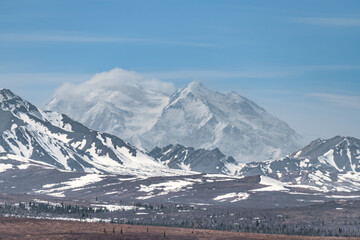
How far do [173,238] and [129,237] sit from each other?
926cm

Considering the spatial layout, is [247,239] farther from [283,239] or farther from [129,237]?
[129,237]

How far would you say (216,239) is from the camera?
19662cm

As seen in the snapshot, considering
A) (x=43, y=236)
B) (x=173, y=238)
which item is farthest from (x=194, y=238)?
(x=43, y=236)

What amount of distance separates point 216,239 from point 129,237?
742 inches

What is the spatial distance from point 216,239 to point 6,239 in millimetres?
45992

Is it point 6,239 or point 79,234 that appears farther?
point 79,234

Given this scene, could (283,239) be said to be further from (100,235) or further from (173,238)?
(100,235)

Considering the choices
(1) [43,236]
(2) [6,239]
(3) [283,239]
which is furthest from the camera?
(3) [283,239]

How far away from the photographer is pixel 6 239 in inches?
6870

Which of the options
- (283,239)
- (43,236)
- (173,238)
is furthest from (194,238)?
(43,236)

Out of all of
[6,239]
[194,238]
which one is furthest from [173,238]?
[6,239]

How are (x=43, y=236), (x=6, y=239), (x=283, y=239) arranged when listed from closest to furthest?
(x=6, y=239) → (x=43, y=236) → (x=283, y=239)

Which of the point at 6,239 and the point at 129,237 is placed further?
the point at 129,237

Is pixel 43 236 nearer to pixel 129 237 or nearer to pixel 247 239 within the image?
pixel 129 237
